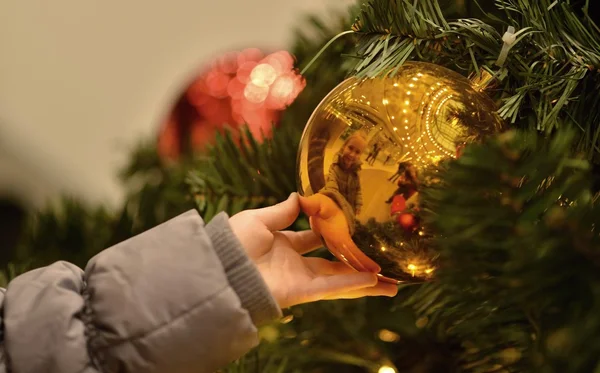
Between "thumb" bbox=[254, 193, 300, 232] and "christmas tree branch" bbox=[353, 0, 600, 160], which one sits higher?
"christmas tree branch" bbox=[353, 0, 600, 160]

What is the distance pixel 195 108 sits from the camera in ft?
2.24

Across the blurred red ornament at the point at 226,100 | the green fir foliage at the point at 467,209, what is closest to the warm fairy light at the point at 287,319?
the green fir foliage at the point at 467,209

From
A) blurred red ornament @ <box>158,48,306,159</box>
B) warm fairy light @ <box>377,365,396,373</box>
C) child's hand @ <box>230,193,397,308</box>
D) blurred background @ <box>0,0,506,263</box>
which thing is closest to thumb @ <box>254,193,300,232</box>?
child's hand @ <box>230,193,397,308</box>

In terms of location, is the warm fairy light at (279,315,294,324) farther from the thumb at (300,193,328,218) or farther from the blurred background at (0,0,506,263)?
the blurred background at (0,0,506,263)

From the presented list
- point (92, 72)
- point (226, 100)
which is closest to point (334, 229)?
point (226, 100)

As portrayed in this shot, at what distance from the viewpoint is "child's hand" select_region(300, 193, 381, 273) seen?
11.9 inches

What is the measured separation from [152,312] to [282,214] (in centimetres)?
9

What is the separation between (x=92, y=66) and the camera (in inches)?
46.6

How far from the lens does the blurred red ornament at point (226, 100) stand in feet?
2.06

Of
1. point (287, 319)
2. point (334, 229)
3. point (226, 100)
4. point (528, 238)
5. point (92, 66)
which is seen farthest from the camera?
point (92, 66)

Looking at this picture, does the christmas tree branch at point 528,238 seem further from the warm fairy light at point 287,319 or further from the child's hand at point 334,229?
the warm fairy light at point 287,319

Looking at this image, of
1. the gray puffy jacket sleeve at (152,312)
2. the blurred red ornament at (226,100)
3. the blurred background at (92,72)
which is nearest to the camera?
the gray puffy jacket sleeve at (152,312)

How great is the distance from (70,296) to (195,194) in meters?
0.12

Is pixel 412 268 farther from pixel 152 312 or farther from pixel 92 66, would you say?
pixel 92 66
